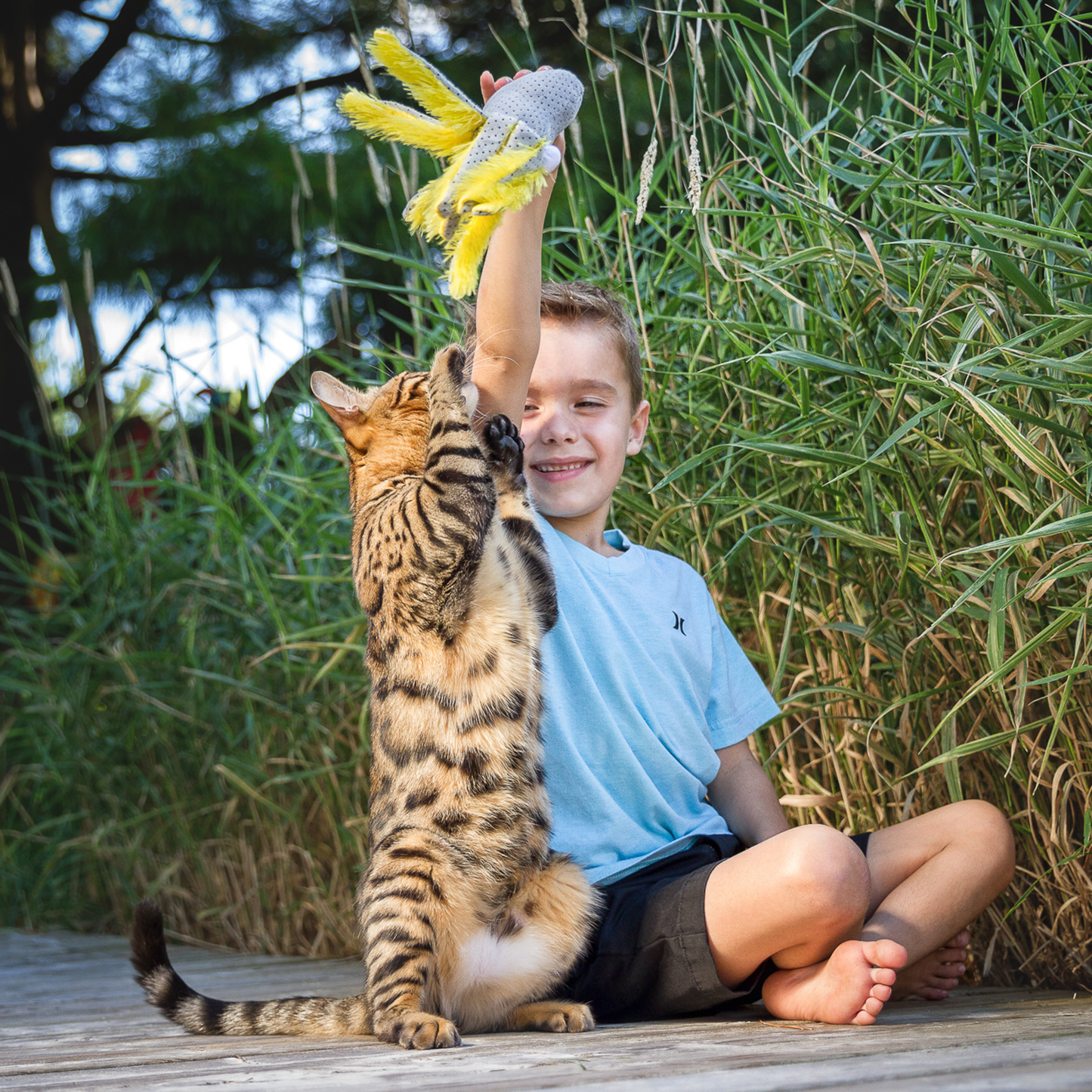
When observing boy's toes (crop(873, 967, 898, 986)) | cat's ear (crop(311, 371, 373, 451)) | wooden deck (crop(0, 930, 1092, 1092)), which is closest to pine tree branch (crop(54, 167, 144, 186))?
cat's ear (crop(311, 371, 373, 451))

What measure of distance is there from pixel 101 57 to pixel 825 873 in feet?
20.5

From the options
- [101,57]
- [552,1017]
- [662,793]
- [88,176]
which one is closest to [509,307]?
[662,793]

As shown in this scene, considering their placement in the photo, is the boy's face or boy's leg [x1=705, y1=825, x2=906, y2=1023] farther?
the boy's face

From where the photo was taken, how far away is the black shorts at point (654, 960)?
1.70m

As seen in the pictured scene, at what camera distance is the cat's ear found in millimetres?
2092

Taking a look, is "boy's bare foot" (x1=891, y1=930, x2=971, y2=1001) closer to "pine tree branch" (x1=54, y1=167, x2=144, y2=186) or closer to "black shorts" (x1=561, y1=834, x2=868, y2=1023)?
"black shorts" (x1=561, y1=834, x2=868, y2=1023)

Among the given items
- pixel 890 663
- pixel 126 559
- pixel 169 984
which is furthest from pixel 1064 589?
pixel 126 559

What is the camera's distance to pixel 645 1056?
1.32 m

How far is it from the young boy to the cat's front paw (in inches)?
1.9

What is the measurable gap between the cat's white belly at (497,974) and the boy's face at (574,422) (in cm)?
83

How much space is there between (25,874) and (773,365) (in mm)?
3241

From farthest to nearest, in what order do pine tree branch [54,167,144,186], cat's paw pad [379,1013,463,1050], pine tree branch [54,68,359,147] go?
pine tree branch [54,167,144,186], pine tree branch [54,68,359,147], cat's paw pad [379,1013,463,1050]

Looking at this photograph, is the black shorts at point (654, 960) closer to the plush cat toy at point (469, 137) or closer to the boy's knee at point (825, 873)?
the boy's knee at point (825, 873)

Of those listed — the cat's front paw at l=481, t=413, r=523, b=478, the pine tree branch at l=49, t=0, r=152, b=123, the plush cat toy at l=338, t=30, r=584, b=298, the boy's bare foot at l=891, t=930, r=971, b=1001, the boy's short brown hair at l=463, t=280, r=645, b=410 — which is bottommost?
the boy's bare foot at l=891, t=930, r=971, b=1001
